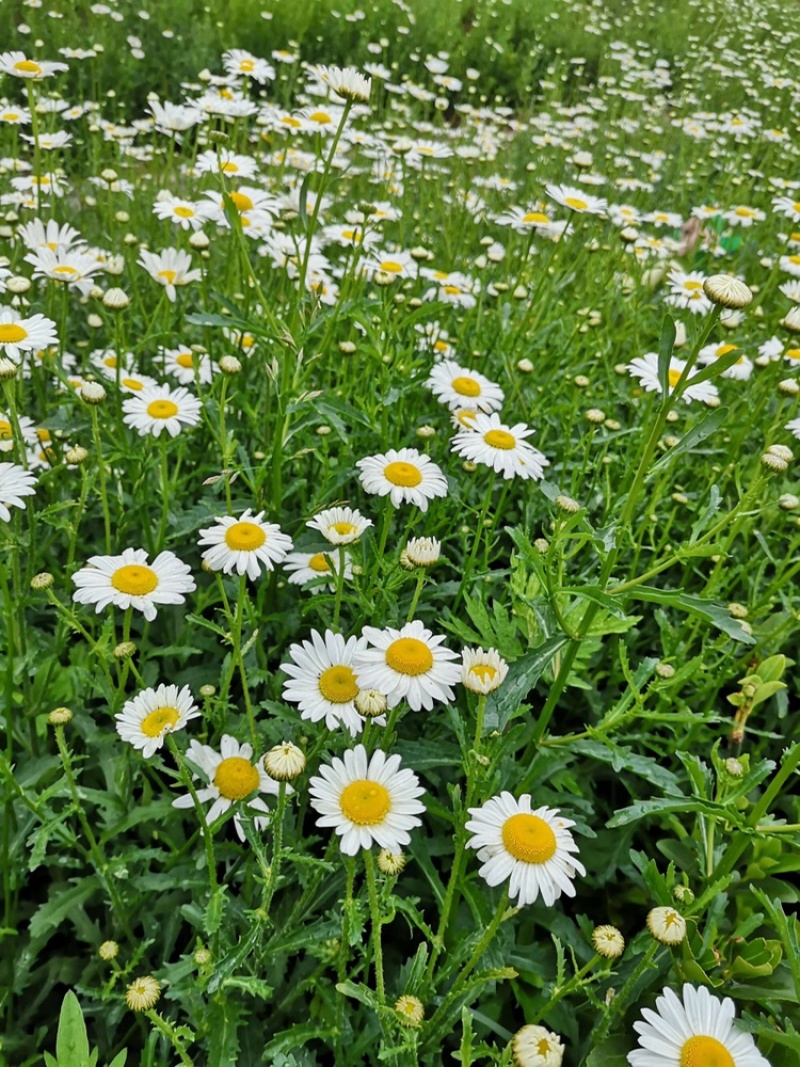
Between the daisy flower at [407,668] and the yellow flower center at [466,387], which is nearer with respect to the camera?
the daisy flower at [407,668]

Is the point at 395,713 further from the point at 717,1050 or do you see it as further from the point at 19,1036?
the point at 19,1036

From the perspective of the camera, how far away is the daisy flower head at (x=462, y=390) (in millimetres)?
2633

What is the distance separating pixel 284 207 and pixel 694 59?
824cm

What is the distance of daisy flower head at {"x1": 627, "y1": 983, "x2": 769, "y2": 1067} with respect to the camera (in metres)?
1.42

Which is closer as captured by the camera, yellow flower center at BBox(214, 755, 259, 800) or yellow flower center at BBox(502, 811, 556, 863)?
yellow flower center at BBox(502, 811, 556, 863)

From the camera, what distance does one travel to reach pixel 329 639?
1.77m

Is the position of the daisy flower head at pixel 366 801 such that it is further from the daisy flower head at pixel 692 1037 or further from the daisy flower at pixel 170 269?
the daisy flower at pixel 170 269

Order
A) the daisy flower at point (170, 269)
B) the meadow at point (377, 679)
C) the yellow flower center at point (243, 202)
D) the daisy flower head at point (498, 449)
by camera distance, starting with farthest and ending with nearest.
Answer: the yellow flower center at point (243, 202) < the daisy flower at point (170, 269) < the daisy flower head at point (498, 449) < the meadow at point (377, 679)

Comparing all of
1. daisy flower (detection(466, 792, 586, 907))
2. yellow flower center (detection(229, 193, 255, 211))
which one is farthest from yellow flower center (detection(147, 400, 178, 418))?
daisy flower (detection(466, 792, 586, 907))

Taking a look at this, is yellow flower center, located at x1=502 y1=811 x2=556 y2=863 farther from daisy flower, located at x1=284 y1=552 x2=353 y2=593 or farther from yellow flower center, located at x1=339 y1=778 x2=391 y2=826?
daisy flower, located at x1=284 y1=552 x2=353 y2=593

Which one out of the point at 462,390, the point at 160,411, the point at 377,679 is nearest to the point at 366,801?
the point at 377,679

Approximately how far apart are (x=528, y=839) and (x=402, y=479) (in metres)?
0.95

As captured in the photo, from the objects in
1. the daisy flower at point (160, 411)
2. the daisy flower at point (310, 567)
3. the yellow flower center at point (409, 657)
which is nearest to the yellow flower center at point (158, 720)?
the yellow flower center at point (409, 657)

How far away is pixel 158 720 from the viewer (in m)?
1.67
